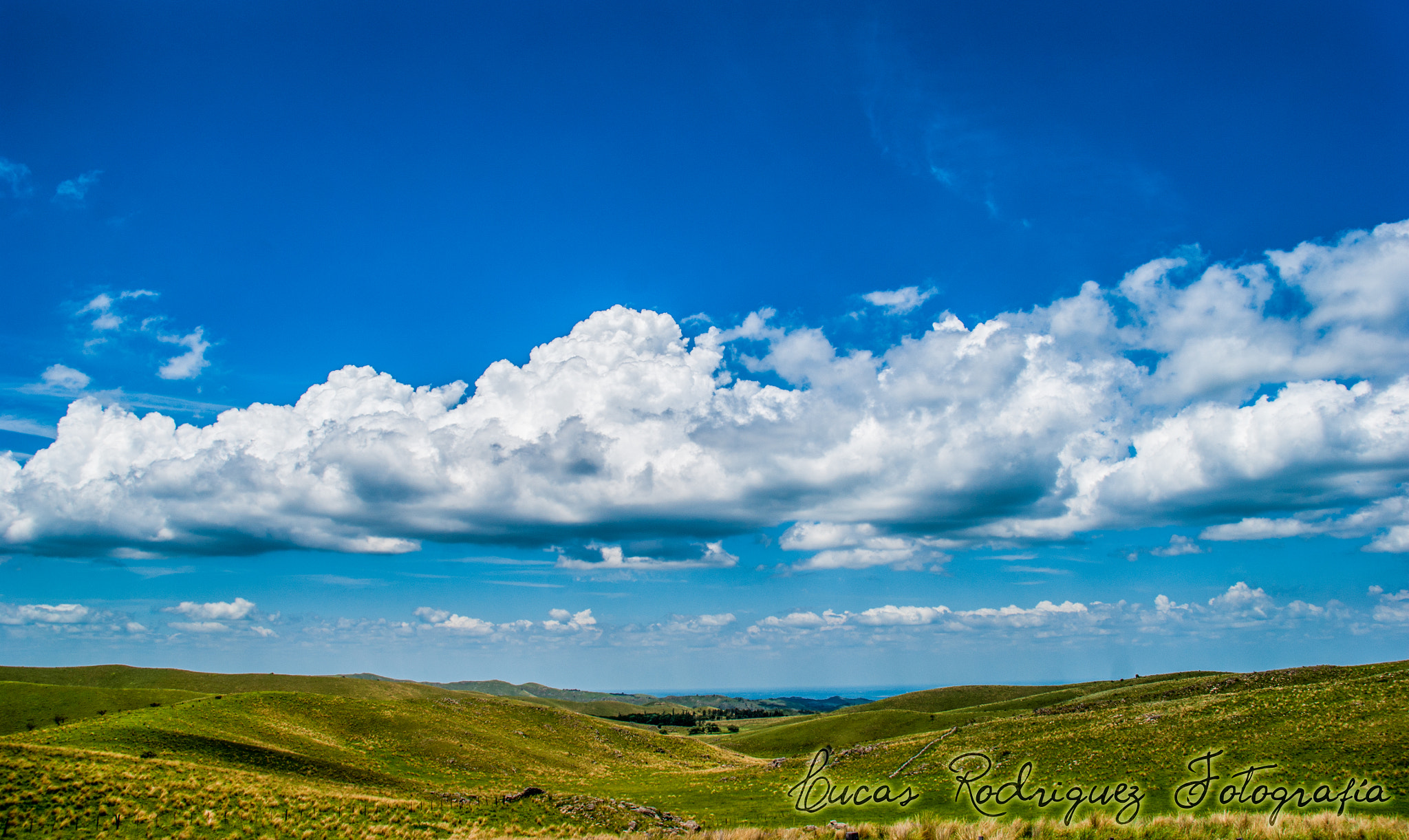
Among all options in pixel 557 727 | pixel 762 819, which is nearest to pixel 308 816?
pixel 762 819

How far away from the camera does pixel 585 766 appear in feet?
252

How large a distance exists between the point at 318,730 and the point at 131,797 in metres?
42.3

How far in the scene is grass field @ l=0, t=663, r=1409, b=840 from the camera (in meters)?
28.5

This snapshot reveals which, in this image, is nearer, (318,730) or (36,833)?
(36,833)

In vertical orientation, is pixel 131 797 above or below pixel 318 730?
above

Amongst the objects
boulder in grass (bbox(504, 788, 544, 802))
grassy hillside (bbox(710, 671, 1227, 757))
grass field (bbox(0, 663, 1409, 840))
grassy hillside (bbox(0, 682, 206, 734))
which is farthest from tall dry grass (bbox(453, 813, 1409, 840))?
grassy hillside (bbox(0, 682, 206, 734))

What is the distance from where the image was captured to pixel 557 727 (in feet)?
318

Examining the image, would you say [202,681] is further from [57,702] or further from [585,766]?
[585,766]

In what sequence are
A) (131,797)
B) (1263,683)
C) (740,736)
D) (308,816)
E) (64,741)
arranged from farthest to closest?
(740,736) → (1263,683) → (64,741) → (308,816) → (131,797)

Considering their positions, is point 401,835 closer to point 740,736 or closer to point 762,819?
point 762,819

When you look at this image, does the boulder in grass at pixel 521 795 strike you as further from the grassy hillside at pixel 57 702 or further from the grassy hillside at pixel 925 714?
the grassy hillside at pixel 925 714

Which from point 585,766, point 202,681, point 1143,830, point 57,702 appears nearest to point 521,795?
point 1143,830

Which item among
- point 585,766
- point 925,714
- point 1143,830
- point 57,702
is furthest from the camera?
point 925,714

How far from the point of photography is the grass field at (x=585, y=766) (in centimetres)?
2855
